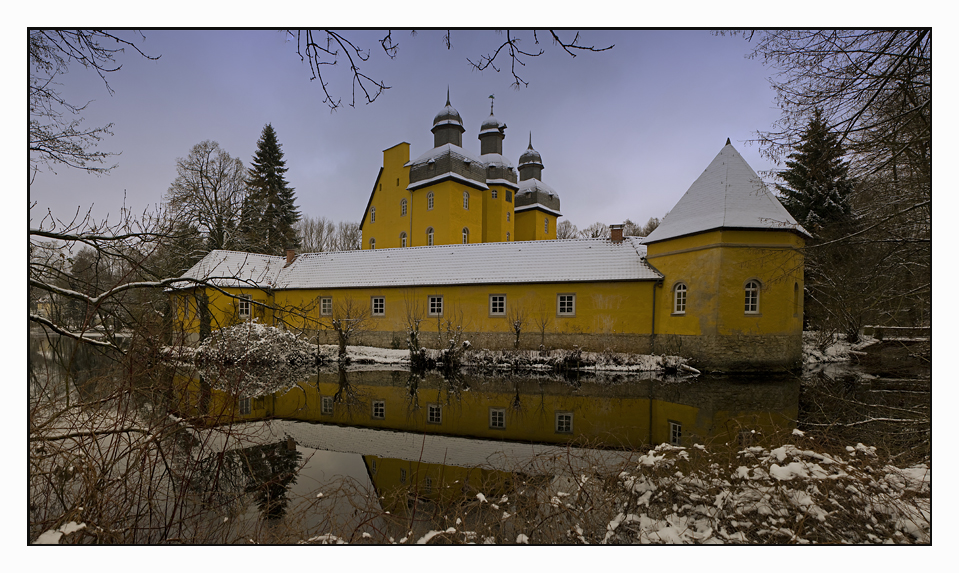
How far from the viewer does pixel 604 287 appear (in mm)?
16688

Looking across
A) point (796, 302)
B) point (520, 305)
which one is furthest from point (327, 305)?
point (796, 302)

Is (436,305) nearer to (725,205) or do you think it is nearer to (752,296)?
(725,205)

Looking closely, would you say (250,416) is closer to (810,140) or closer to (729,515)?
(729,515)

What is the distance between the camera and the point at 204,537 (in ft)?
11.5

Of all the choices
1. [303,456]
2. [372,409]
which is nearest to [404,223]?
[372,409]

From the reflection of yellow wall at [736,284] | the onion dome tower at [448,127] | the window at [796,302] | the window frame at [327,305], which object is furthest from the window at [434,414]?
the onion dome tower at [448,127]

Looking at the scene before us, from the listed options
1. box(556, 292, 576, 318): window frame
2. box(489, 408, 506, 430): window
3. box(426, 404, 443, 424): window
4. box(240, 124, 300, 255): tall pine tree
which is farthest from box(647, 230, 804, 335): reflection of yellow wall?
box(240, 124, 300, 255): tall pine tree

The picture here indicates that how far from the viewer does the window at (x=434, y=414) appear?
8.48 meters

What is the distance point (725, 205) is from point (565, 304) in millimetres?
6566

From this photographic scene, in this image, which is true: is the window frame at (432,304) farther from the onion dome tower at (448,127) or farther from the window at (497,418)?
the onion dome tower at (448,127)

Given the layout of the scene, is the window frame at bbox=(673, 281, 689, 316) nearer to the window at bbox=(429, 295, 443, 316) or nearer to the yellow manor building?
the yellow manor building

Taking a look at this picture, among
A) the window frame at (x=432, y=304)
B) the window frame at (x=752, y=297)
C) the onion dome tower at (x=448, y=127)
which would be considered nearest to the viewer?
the window frame at (x=752, y=297)

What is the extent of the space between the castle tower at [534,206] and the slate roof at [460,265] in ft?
44.8

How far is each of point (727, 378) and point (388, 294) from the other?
13.4m
